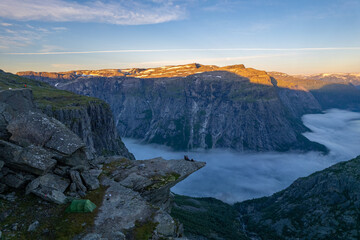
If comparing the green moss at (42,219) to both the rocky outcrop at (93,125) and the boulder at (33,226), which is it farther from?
the rocky outcrop at (93,125)

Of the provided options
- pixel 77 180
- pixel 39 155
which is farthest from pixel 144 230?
pixel 39 155

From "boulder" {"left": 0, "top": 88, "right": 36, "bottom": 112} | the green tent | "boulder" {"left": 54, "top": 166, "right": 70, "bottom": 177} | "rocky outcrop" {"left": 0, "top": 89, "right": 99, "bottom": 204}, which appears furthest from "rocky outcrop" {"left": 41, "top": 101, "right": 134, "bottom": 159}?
the green tent

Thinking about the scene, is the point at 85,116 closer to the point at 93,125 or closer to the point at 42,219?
the point at 93,125

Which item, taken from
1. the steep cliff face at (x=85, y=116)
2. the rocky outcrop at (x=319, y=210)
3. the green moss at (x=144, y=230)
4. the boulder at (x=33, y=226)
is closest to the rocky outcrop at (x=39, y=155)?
the boulder at (x=33, y=226)

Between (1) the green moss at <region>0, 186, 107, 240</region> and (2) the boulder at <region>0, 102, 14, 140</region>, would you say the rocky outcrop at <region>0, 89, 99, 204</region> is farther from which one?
(1) the green moss at <region>0, 186, 107, 240</region>

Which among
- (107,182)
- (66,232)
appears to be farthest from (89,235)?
(107,182)
